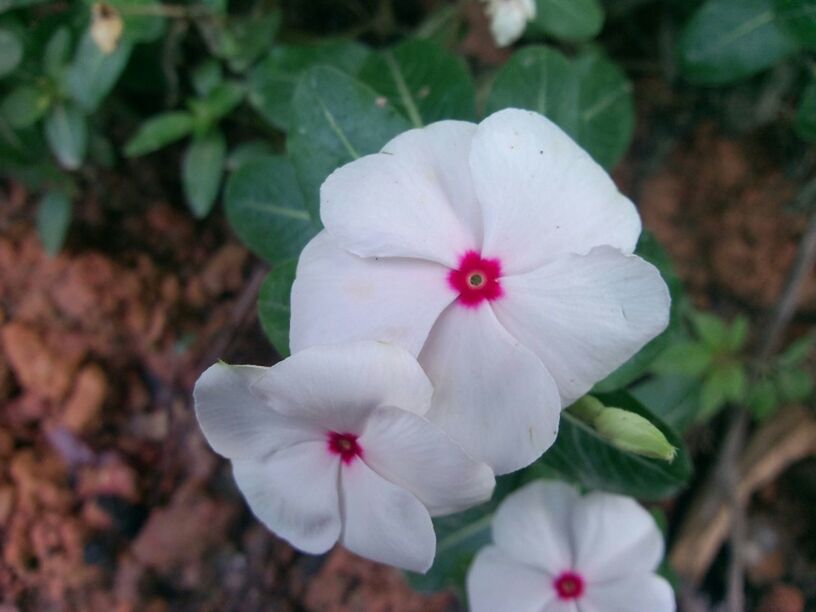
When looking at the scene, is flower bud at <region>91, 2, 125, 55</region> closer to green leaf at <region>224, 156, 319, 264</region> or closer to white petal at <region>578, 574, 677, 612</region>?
green leaf at <region>224, 156, 319, 264</region>

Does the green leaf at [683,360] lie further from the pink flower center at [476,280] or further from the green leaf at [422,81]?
the pink flower center at [476,280]

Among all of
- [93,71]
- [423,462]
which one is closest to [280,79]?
[93,71]

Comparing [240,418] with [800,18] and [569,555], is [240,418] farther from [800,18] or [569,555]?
[800,18]

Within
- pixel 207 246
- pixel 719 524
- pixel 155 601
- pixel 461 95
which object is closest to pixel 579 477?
pixel 461 95

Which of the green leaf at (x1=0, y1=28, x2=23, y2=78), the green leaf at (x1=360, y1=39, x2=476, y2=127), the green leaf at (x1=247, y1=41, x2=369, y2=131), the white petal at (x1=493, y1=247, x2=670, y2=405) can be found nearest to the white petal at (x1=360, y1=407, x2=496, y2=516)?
the white petal at (x1=493, y1=247, x2=670, y2=405)

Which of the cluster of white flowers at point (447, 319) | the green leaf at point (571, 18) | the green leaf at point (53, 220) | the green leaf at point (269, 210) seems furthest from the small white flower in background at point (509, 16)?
the green leaf at point (53, 220)

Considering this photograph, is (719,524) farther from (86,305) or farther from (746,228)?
(86,305)

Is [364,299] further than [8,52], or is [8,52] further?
[8,52]

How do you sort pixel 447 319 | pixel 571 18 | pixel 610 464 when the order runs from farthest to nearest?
pixel 571 18 → pixel 610 464 → pixel 447 319
